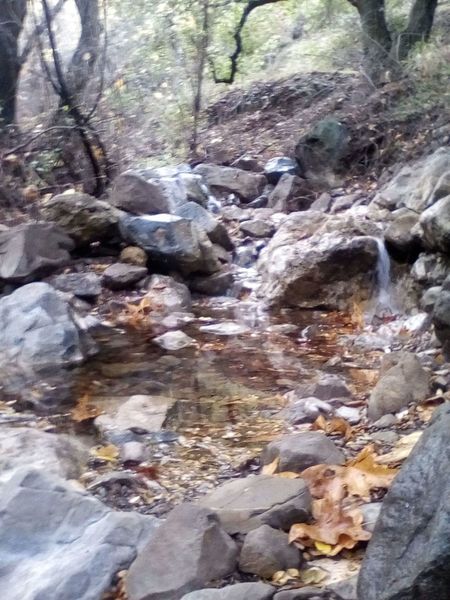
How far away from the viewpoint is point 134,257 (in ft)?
28.5

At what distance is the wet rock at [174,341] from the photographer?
22.5 ft

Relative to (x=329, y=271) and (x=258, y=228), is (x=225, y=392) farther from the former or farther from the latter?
(x=258, y=228)

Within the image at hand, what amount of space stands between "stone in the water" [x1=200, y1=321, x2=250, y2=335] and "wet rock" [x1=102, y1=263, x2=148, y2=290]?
1258mm

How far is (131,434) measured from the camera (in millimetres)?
4727

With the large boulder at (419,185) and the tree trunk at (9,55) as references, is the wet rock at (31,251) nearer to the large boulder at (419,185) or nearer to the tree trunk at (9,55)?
the tree trunk at (9,55)

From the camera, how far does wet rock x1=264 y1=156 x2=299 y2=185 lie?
38.4 feet

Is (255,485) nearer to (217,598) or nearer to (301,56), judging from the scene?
(217,598)

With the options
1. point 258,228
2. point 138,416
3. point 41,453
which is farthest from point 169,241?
point 41,453

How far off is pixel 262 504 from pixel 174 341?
3911 millimetres

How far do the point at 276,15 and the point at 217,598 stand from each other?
1689cm

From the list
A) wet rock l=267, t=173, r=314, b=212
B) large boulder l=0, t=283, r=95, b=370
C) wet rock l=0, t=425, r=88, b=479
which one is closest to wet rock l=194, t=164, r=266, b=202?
wet rock l=267, t=173, r=314, b=212

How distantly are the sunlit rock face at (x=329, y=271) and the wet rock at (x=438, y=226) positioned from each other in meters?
0.94

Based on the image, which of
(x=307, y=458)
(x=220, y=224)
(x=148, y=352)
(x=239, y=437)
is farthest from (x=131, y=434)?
(x=220, y=224)

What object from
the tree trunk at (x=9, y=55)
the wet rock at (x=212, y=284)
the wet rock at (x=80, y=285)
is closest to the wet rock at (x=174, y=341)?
the wet rock at (x=80, y=285)
